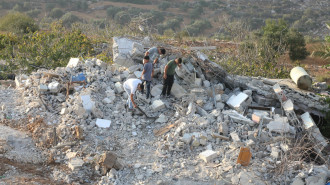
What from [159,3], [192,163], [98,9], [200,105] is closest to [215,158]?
[192,163]

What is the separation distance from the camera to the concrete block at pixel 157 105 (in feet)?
25.2

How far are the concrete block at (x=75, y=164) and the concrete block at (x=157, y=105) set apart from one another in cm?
234

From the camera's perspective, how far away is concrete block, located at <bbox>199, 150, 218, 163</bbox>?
6.12 metres

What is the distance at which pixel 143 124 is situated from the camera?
734 cm

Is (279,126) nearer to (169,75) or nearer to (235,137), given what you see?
(235,137)

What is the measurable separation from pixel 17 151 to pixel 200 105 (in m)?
4.11

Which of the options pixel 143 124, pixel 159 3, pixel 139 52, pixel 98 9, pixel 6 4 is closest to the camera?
pixel 143 124

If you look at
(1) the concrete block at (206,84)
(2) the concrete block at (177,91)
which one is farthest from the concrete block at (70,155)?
(1) the concrete block at (206,84)

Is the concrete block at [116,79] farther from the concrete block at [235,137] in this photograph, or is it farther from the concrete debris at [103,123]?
the concrete block at [235,137]

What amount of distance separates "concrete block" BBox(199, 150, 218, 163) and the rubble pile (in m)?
0.02

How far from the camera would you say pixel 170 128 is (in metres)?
7.12

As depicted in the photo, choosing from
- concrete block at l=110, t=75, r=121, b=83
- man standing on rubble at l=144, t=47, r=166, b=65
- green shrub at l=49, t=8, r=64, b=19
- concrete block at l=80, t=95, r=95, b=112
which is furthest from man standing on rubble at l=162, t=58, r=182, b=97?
green shrub at l=49, t=8, r=64, b=19

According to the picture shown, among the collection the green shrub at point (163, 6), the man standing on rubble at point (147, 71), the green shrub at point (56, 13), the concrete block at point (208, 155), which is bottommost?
the green shrub at point (56, 13)

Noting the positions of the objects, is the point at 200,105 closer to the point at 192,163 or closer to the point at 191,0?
the point at 192,163
